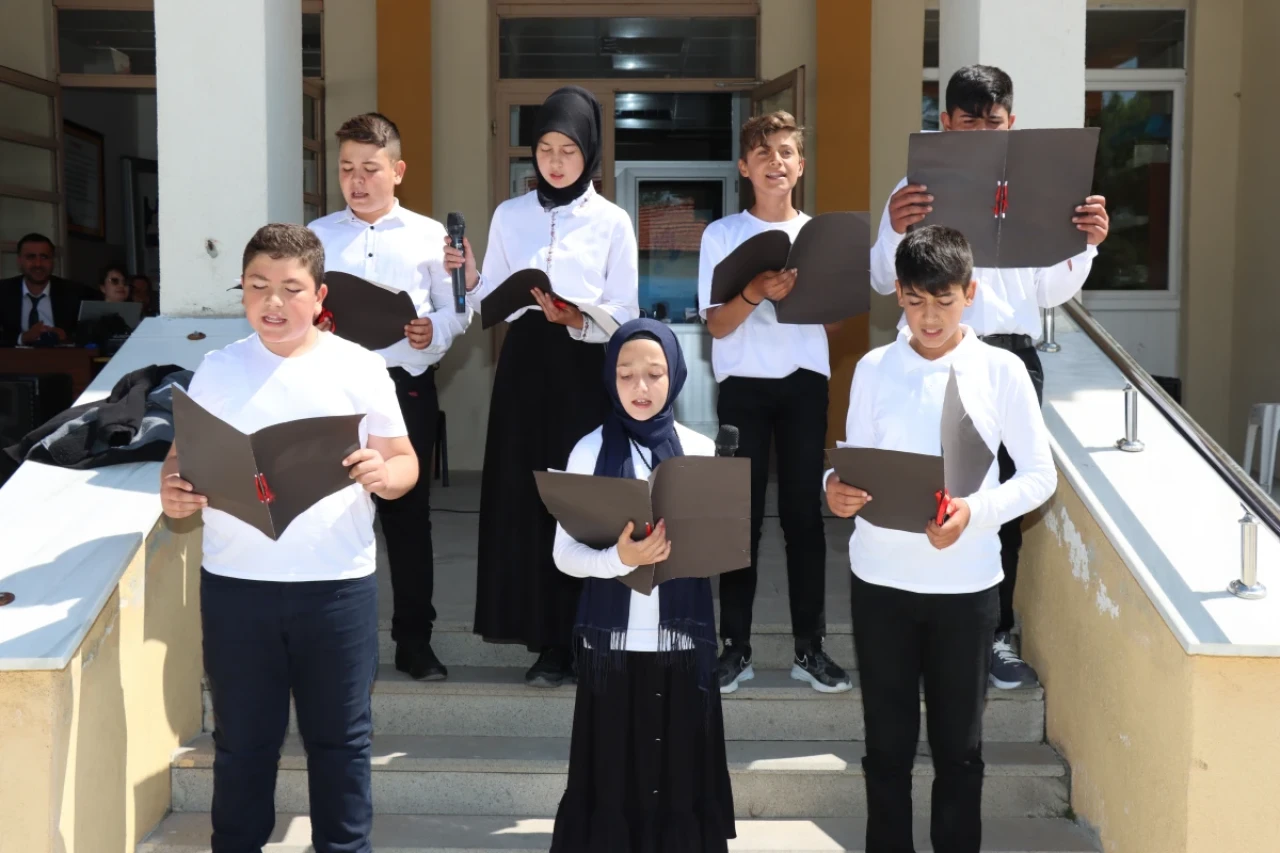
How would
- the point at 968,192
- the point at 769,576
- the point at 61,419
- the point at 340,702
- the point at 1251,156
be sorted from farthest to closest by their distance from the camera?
the point at 1251,156
the point at 769,576
the point at 61,419
the point at 968,192
the point at 340,702

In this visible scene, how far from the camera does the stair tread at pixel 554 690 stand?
3.66 m

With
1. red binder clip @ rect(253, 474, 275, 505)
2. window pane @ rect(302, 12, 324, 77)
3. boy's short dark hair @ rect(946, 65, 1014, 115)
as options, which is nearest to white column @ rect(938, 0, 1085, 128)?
boy's short dark hair @ rect(946, 65, 1014, 115)

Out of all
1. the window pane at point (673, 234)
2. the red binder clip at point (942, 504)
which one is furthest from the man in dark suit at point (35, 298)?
the red binder clip at point (942, 504)

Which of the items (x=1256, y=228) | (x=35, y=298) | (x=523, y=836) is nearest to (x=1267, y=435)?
(x=1256, y=228)

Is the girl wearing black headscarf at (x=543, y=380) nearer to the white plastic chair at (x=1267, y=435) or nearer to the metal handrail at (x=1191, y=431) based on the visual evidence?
the metal handrail at (x=1191, y=431)

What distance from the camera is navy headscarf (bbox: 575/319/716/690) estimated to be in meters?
2.75

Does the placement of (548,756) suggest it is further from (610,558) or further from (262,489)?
(262,489)

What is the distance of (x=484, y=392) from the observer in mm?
8016

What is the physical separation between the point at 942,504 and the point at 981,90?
1.48 m

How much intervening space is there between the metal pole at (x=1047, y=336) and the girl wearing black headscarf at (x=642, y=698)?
2.06m

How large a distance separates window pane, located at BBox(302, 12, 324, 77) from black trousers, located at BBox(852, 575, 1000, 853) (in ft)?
20.9

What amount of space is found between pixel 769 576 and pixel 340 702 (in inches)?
96.0

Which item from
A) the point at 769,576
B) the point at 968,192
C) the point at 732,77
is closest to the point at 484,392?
the point at 732,77

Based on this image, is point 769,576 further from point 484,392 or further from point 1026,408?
point 484,392
